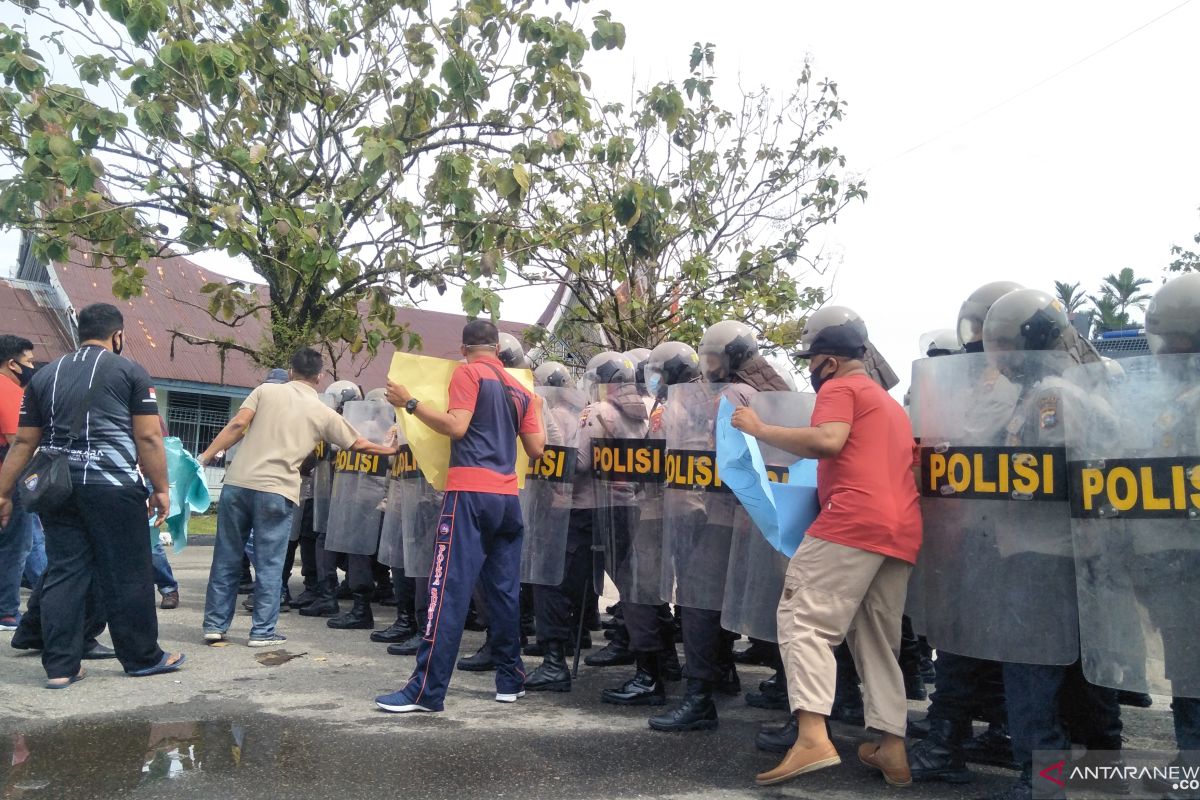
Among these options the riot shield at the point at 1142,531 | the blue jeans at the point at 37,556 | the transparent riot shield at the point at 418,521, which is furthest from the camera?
the blue jeans at the point at 37,556

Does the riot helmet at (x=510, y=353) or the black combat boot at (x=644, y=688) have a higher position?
the riot helmet at (x=510, y=353)

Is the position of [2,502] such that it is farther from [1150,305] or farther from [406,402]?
[1150,305]

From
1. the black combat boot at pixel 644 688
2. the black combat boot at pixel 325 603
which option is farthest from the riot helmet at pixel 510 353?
the black combat boot at pixel 325 603

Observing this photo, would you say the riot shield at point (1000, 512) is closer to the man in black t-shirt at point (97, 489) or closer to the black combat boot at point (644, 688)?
the black combat boot at point (644, 688)

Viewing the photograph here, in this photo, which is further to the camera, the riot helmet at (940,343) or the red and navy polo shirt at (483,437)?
the riot helmet at (940,343)

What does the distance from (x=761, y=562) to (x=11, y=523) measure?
5082 millimetres

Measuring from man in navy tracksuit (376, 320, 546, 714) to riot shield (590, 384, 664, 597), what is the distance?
438 mm

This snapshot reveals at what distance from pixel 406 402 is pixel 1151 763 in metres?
3.58

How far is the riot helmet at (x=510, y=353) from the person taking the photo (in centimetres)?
678

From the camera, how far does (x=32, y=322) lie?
68.5ft

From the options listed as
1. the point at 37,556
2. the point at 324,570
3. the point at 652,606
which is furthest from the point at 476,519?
the point at 37,556

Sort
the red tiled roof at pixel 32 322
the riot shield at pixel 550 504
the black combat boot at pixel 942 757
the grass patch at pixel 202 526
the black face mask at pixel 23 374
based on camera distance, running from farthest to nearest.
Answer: the red tiled roof at pixel 32 322 → the grass patch at pixel 202 526 → the black face mask at pixel 23 374 → the riot shield at pixel 550 504 → the black combat boot at pixel 942 757

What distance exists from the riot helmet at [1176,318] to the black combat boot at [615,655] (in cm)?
389

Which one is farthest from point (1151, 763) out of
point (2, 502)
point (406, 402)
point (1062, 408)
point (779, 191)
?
point (779, 191)
